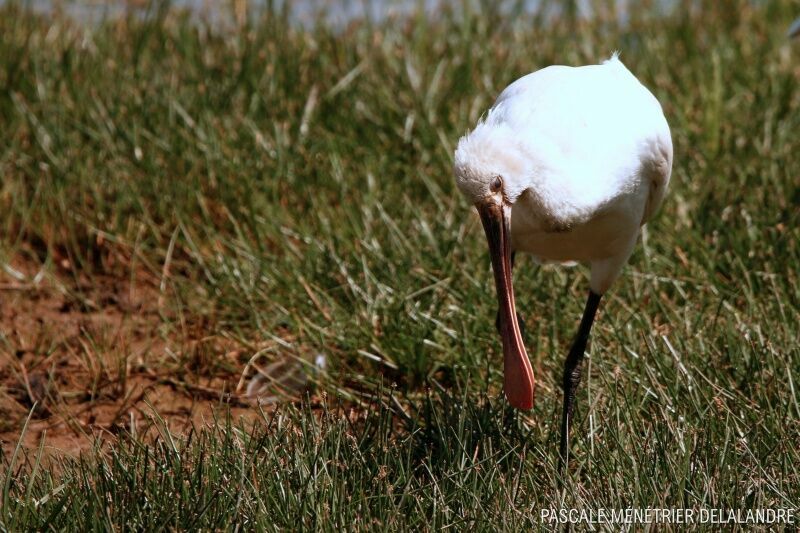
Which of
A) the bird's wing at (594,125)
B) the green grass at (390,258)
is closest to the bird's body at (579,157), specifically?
the bird's wing at (594,125)

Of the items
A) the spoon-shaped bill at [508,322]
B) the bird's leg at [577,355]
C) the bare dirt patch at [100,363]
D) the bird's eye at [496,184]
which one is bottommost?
the bare dirt patch at [100,363]

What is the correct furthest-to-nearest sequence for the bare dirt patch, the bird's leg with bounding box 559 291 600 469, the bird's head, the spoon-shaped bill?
the bare dirt patch < the bird's leg with bounding box 559 291 600 469 < the spoon-shaped bill < the bird's head

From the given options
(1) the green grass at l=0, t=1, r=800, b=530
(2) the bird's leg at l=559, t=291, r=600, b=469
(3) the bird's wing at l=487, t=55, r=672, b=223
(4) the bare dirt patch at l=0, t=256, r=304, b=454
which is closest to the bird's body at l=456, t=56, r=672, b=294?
(3) the bird's wing at l=487, t=55, r=672, b=223

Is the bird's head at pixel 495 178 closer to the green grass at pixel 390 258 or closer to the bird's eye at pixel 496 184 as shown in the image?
the bird's eye at pixel 496 184

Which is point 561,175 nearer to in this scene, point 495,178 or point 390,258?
point 495,178

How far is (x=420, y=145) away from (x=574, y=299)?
1358mm

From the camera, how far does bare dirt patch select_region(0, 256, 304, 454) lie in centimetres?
441

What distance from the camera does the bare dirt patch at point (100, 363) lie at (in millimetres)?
4406

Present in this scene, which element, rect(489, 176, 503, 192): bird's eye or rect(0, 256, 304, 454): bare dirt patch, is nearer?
rect(489, 176, 503, 192): bird's eye

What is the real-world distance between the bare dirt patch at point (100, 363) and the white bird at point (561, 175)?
1.08 meters

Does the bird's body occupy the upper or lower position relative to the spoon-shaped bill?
upper

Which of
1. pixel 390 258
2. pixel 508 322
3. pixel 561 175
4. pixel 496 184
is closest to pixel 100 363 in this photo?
pixel 390 258

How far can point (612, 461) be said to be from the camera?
3.62 m

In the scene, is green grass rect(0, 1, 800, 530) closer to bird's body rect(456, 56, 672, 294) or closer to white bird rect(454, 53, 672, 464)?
white bird rect(454, 53, 672, 464)
